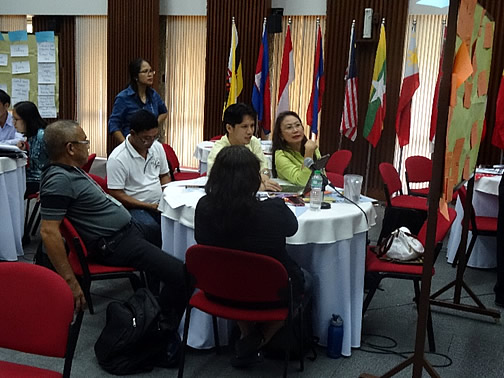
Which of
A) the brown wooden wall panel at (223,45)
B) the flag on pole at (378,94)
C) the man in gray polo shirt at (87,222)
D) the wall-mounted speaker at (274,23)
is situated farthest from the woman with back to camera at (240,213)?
the brown wooden wall panel at (223,45)

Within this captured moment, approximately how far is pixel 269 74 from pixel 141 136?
4.32 meters

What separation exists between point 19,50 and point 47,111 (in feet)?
3.56

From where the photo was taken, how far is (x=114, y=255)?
3.21 m

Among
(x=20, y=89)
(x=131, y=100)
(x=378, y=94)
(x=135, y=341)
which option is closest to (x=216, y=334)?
(x=135, y=341)

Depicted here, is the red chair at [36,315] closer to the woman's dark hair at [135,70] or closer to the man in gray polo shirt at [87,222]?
the man in gray polo shirt at [87,222]

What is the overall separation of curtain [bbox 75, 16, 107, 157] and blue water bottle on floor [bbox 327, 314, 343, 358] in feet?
23.9

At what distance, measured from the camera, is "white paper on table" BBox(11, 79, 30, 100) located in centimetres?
948

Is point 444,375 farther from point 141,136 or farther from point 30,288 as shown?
point 141,136

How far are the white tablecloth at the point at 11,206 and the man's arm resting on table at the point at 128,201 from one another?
1063 mm

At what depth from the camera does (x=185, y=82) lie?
28.9 feet

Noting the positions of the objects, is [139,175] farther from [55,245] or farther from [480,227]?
[480,227]

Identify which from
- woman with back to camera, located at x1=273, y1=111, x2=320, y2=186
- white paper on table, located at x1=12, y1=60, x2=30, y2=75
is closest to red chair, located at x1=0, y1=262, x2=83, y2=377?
woman with back to camera, located at x1=273, y1=111, x2=320, y2=186

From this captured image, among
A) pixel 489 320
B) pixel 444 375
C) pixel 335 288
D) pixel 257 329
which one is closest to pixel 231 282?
pixel 257 329

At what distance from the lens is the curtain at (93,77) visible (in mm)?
9320
